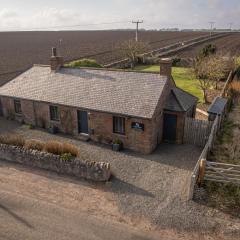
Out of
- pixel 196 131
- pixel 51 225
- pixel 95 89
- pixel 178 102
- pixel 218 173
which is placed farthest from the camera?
pixel 95 89

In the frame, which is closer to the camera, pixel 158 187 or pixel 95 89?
pixel 158 187

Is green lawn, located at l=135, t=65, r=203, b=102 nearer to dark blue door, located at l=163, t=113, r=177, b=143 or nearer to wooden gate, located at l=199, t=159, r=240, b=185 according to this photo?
dark blue door, located at l=163, t=113, r=177, b=143

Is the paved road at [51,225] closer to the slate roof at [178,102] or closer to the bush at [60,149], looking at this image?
the bush at [60,149]

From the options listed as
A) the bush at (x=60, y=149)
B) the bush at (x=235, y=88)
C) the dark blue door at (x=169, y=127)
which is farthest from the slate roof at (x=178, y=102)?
the bush at (x=235, y=88)

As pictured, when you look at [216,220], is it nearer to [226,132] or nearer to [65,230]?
[65,230]

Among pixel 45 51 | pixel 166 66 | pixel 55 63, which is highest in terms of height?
pixel 166 66

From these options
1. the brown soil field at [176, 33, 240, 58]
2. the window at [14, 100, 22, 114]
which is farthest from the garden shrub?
the brown soil field at [176, 33, 240, 58]

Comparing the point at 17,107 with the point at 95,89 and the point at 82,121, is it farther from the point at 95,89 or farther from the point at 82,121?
the point at 95,89

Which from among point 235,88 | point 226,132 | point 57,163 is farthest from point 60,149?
point 235,88
